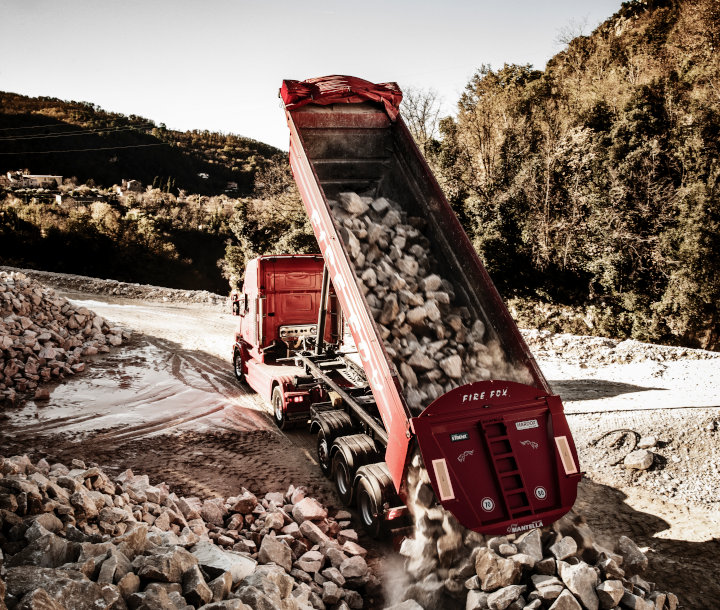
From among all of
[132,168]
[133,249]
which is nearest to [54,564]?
[133,249]

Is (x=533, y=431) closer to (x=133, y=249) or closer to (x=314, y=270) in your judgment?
(x=314, y=270)

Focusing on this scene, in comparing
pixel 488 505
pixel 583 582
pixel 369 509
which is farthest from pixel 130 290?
pixel 583 582

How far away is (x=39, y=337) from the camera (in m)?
12.2

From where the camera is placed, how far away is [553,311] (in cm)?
1927

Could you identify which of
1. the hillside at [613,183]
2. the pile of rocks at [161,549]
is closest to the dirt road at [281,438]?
the pile of rocks at [161,549]

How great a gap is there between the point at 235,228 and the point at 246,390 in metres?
17.8

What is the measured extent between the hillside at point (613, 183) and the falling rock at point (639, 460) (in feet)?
35.3

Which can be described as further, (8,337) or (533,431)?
(8,337)

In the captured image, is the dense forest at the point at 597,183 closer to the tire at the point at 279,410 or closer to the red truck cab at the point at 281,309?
the red truck cab at the point at 281,309

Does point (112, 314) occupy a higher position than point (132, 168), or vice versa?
point (132, 168)

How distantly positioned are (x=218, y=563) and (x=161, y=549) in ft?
1.59

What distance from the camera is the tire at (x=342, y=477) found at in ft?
21.0

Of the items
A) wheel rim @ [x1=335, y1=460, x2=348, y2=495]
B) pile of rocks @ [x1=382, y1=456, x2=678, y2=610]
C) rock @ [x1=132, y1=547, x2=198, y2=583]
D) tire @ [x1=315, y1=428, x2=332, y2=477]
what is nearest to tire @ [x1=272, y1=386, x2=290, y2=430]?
tire @ [x1=315, y1=428, x2=332, y2=477]

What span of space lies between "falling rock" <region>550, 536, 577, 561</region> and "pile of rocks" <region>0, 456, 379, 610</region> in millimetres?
1906
